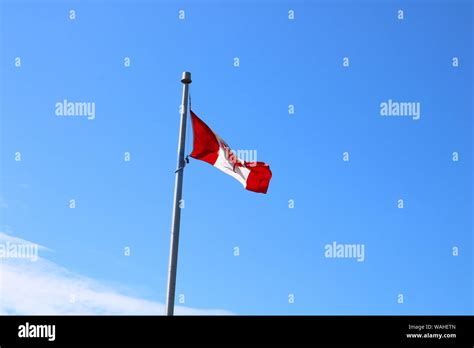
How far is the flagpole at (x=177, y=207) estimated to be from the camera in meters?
16.0

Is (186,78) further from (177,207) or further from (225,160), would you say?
(177,207)

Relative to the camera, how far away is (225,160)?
1917 centimetres

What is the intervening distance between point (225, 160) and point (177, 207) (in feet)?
9.40

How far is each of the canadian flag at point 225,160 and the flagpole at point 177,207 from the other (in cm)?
65

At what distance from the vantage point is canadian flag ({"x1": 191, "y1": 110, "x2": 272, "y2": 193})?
18734 millimetres

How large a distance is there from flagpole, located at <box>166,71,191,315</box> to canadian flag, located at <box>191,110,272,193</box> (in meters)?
0.65
